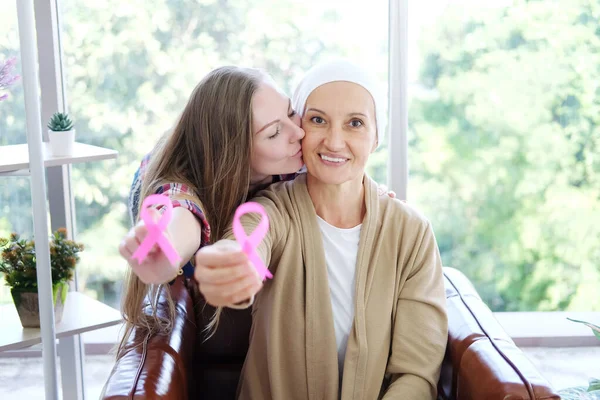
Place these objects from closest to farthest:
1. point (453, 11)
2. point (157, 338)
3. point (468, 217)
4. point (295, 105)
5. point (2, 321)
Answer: point (157, 338) < point (295, 105) < point (2, 321) < point (453, 11) < point (468, 217)

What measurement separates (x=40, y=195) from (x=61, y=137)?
0.33 meters

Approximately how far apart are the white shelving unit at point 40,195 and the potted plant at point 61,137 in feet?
0.09

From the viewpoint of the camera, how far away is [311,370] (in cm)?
186

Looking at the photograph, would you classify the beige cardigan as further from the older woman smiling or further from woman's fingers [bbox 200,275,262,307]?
woman's fingers [bbox 200,275,262,307]

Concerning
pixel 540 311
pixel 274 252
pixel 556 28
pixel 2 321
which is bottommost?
pixel 540 311

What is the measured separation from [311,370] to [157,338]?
388 mm

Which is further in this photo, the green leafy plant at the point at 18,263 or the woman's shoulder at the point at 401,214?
the green leafy plant at the point at 18,263

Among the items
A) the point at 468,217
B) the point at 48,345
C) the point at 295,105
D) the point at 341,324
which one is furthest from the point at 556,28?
the point at 48,345

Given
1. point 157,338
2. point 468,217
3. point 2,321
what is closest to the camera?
point 157,338

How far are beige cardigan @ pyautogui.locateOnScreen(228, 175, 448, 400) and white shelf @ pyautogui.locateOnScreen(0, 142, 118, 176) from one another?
65cm

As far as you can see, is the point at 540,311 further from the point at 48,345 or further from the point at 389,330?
the point at 48,345

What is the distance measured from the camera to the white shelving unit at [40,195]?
76.6 inches

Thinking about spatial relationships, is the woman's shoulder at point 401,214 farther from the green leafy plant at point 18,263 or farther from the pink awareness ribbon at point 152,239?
the green leafy plant at point 18,263

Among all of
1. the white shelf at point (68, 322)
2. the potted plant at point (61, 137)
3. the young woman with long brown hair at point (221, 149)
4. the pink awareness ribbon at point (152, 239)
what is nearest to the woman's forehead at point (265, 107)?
the young woman with long brown hair at point (221, 149)
